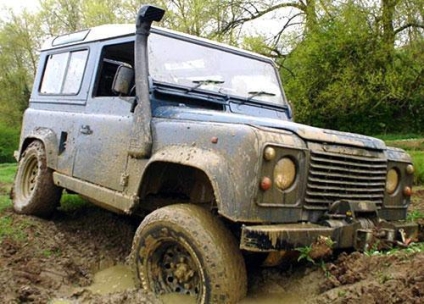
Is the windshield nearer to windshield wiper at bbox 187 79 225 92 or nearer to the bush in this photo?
windshield wiper at bbox 187 79 225 92

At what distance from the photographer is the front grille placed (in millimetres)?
3547

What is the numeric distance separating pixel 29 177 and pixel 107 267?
1862 millimetres

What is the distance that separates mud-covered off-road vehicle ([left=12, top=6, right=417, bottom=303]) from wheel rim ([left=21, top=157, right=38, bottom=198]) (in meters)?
0.11

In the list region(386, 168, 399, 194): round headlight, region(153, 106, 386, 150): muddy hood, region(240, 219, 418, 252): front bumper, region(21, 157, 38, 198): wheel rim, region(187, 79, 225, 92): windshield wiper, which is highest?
region(187, 79, 225, 92): windshield wiper

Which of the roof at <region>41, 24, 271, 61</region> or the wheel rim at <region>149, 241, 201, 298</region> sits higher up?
the roof at <region>41, 24, 271, 61</region>

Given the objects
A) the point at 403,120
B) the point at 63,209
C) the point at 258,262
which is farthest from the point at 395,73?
the point at 258,262

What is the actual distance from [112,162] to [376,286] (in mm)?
2466

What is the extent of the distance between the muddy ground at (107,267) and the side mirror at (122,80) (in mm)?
1618

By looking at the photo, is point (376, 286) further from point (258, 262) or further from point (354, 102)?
point (354, 102)

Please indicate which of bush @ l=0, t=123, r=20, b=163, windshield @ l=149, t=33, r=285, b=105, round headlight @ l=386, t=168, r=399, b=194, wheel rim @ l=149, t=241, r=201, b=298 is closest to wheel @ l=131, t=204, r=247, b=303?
wheel rim @ l=149, t=241, r=201, b=298

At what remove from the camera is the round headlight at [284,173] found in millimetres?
3400

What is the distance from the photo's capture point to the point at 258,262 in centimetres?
402

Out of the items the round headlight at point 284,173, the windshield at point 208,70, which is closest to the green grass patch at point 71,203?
the windshield at point 208,70

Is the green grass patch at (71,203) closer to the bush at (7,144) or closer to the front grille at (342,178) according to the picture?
→ the front grille at (342,178)
